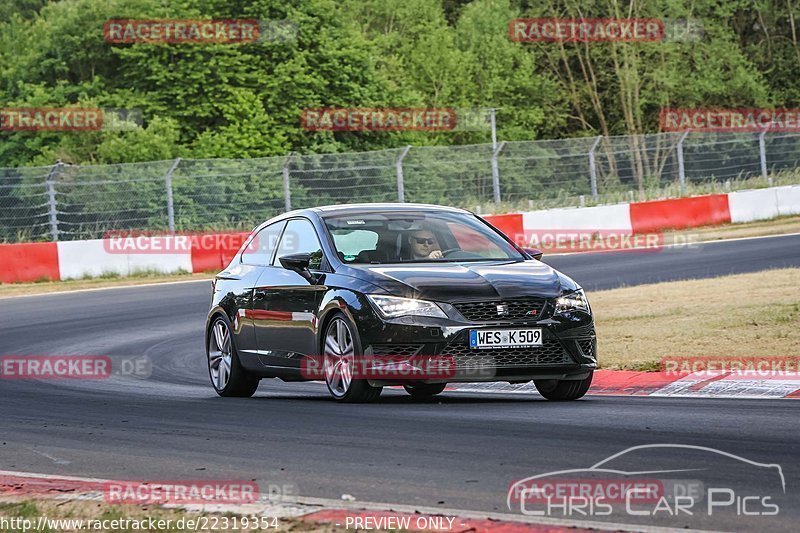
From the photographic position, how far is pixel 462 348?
970cm

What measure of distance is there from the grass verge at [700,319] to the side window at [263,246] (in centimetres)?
301

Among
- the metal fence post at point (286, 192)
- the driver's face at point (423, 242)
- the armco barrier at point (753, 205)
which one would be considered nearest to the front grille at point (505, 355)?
the driver's face at point (423, 242)

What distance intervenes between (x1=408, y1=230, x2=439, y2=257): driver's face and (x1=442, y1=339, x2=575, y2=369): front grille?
1302mm

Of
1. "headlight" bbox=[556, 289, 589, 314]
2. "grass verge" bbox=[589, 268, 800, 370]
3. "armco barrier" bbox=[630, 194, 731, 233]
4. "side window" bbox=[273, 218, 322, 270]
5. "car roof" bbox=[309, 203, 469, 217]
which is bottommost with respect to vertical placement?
"grass verge" bbox=[589, 268, 800, 370]

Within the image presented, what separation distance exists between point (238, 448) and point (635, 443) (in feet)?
7.31

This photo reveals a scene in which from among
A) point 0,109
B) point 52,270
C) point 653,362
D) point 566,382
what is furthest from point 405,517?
point 0,109

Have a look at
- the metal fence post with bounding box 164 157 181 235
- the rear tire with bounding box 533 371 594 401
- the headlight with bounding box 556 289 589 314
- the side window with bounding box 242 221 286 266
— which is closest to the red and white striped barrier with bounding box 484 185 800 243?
the metal fence post with bounding box 164 157 181 235

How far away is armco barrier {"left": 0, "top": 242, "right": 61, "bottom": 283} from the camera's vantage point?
Result: 26766mm

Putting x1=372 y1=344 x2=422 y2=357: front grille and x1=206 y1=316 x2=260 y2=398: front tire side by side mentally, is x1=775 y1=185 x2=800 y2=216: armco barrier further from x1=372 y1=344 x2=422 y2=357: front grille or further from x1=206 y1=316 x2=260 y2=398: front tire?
x1=372 y1=344 x2=422 y2=357: front grille

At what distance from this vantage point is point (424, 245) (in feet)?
35.7

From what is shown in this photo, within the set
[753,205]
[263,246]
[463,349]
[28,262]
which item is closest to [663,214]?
[753,205]

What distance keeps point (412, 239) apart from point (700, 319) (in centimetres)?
515

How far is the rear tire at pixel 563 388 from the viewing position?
1039 cm

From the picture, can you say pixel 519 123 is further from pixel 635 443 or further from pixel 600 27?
pixel 635 443
